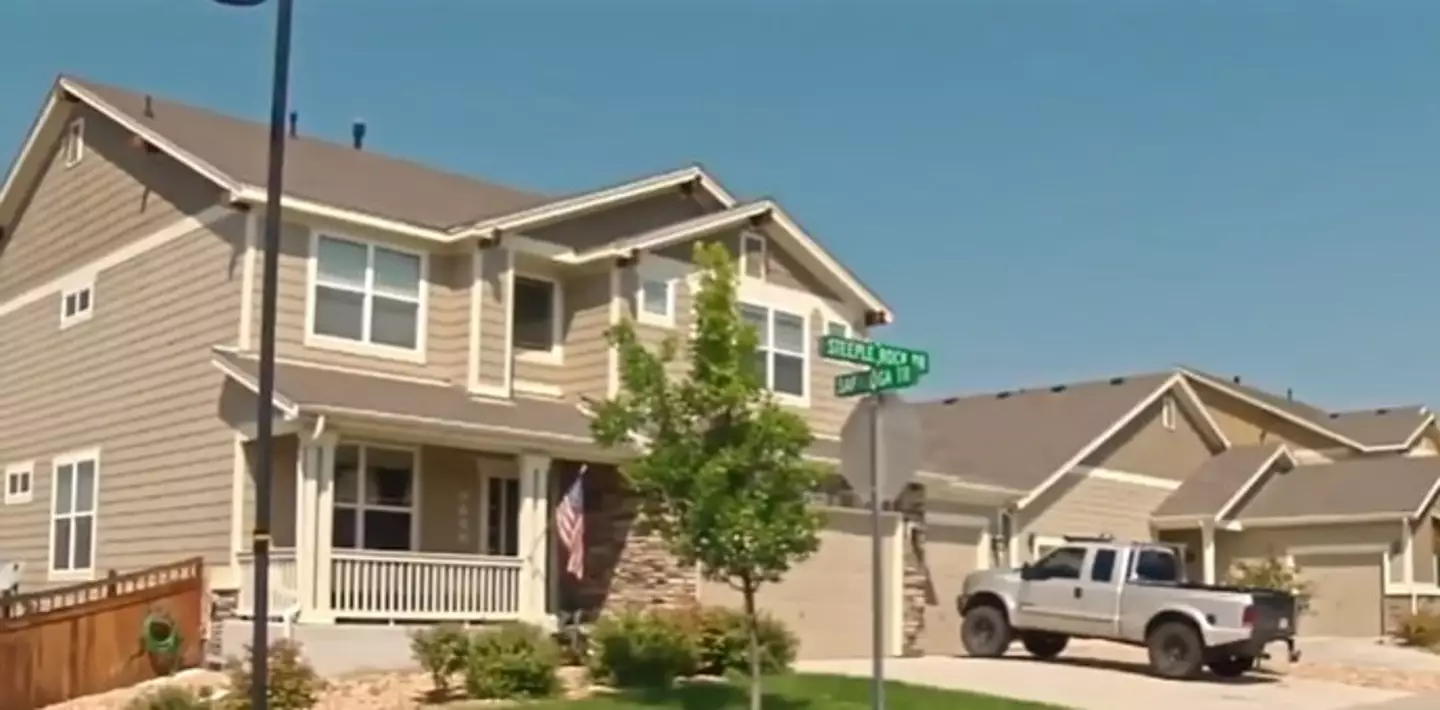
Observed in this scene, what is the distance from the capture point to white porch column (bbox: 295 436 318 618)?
2148 centimetres

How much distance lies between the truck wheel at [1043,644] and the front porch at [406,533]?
6997 mm

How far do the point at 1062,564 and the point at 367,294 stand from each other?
10.9 metres

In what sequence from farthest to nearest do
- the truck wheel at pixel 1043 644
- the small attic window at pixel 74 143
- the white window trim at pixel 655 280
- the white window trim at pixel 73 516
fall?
the small attic window at pixel 74 143
the truck wheel at pixel 1043 644
the white window trim at pixel 655 280
the white window trim at pixel 73 516

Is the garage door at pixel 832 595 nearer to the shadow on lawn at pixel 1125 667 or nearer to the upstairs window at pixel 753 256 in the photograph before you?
the shadow on lawn at pixel 1125 667

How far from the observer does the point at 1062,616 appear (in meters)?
26.5

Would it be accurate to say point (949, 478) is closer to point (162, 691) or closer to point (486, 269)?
point (486, 269)

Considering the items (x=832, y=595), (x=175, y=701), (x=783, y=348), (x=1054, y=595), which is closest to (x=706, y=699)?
(x=175, y=701)

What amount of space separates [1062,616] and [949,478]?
5.34 m

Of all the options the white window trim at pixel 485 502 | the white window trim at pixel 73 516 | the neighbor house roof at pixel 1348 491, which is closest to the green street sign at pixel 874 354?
the white window trim at pixel 485 502

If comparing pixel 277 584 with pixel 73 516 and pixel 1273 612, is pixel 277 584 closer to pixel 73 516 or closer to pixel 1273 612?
pixel 73 516

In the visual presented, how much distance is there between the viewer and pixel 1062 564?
2667 centimetres

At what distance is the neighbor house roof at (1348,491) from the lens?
3694 cm

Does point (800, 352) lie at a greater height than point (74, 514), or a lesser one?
greater

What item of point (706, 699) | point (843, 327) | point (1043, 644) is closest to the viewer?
point (706, 699)
